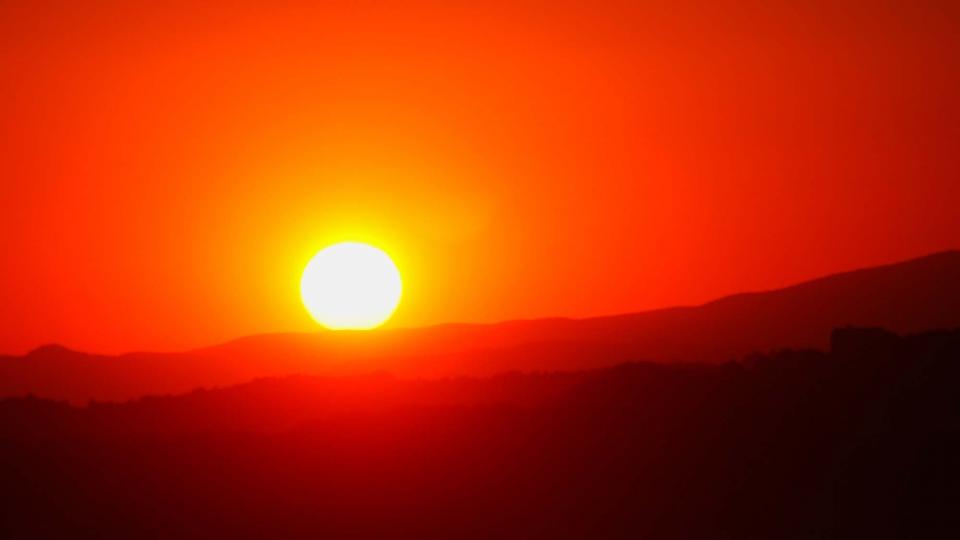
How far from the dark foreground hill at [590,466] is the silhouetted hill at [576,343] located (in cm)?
4010

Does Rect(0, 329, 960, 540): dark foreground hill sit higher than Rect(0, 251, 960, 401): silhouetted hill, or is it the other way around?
Rect(0, 251, 960, 401): silhouetted hill

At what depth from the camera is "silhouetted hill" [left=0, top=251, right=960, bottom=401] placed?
277 ft

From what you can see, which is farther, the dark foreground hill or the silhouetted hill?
the silhouetted hill

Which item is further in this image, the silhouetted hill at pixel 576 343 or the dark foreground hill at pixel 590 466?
the silhouetted hill at pixel 576 343

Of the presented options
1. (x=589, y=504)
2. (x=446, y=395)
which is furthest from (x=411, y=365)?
(x=589, y=504)

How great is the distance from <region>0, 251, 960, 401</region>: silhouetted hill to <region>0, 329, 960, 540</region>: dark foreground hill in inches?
1579

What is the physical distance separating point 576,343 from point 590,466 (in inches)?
2489

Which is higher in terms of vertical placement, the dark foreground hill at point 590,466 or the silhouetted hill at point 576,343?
the silhouetted hill at point 576,343

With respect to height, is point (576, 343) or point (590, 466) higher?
point (576, 343)

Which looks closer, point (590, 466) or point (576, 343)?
point (590, 466)

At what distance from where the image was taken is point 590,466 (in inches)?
1240

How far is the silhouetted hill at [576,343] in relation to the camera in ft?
277

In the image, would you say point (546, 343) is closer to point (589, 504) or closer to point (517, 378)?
point (517, 378)

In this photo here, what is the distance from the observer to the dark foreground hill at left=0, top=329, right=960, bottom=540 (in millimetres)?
27953
